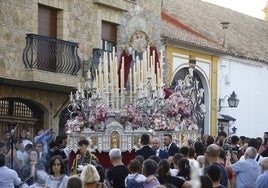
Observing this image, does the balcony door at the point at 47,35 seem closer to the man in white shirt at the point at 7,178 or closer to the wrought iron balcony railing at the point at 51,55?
the wrought iron balcony railing at the point at 51,55

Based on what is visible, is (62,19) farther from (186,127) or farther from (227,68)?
(227,68)

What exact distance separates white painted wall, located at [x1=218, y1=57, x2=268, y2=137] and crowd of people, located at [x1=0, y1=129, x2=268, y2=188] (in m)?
17.4

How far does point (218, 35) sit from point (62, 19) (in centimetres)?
1348

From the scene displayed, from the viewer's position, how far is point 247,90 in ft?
121

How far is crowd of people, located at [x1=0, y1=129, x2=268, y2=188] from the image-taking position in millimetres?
10938

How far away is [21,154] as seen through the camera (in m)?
18.2

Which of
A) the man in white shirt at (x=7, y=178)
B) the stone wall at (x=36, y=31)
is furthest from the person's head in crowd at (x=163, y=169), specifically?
the stone wall at (x=36, y=31)

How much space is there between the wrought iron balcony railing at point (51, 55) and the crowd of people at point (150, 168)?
6.19m

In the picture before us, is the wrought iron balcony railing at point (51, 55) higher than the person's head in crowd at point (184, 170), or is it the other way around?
the wrought iron balcony railing at point (51, 55)

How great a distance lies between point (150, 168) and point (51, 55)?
13.3 metres

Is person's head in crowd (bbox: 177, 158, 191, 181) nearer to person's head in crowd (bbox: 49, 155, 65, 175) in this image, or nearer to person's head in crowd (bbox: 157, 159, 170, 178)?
person's head in crowd (bbox: 157, 159, 170, 178)

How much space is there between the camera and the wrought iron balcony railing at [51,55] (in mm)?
23656

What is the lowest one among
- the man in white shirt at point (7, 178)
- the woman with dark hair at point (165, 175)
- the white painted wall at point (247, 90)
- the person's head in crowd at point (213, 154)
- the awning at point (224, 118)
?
the man in white shirt at point (7, 178)

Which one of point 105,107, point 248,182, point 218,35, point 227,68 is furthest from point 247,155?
point 218,35
